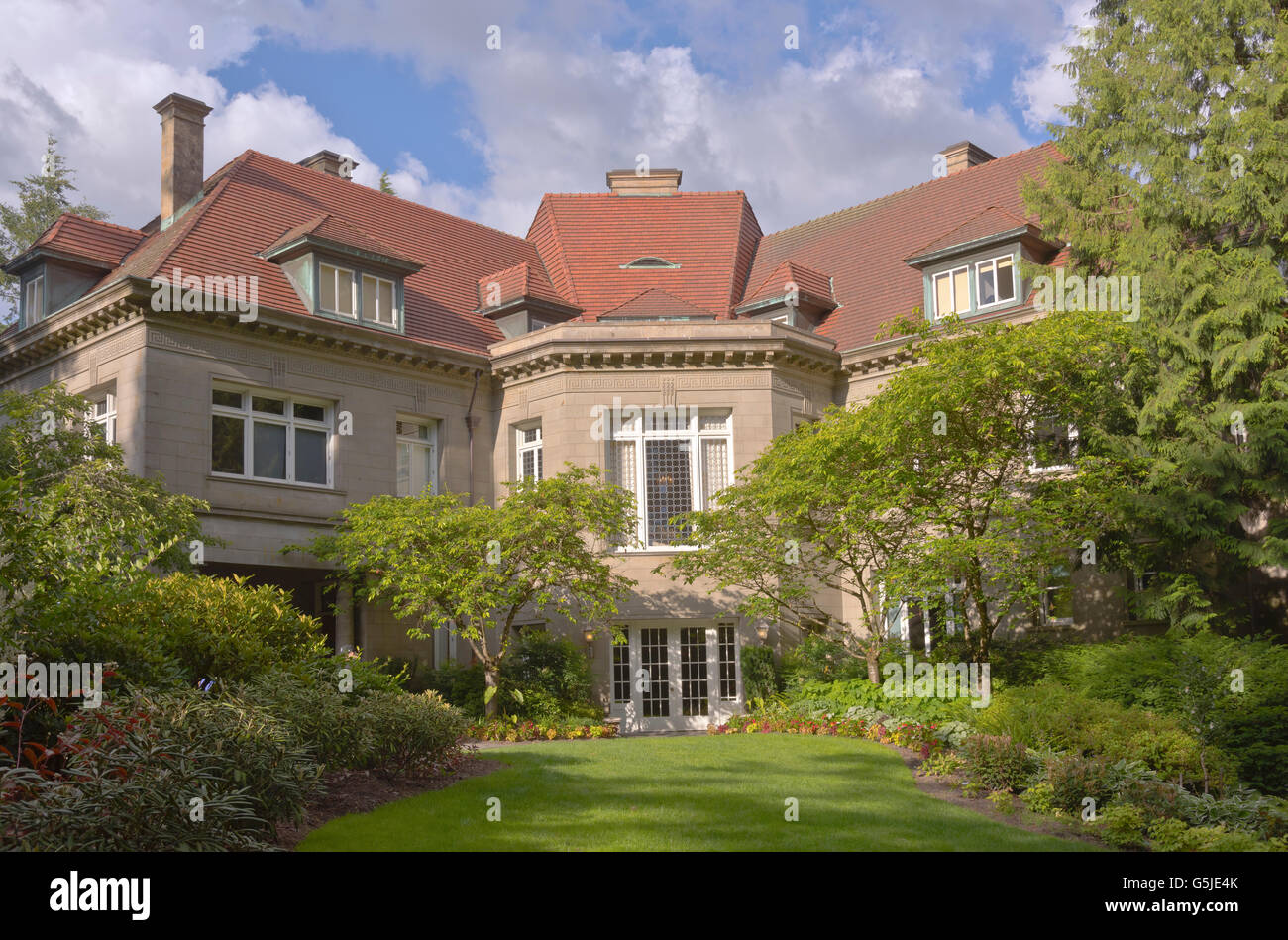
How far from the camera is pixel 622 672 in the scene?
938 inches

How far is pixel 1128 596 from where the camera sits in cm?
2014

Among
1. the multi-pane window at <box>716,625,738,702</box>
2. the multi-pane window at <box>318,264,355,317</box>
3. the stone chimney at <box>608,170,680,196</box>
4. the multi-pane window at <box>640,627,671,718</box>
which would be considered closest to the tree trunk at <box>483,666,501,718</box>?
the multi-pane window at <box>640,627,671,718</box>

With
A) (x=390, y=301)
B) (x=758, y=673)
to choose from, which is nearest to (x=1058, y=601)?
(x=758, y=673)

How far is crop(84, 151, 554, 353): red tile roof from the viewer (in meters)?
23.3

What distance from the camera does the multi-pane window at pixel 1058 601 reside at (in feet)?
74.6

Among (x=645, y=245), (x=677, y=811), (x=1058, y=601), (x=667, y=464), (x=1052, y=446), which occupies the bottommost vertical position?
(x=677, y=811)

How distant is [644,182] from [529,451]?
10763 mm

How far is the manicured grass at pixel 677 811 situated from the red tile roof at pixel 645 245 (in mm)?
15418

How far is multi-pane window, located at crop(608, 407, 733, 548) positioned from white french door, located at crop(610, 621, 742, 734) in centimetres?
202

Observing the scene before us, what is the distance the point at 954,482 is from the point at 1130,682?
476 cm

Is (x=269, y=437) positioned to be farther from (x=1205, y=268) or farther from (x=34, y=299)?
(x=1205, y=268)

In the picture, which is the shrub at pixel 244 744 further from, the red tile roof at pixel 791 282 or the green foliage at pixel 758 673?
the red tile roof at pixel 791 282
